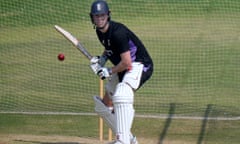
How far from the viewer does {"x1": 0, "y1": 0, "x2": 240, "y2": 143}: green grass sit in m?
9.66

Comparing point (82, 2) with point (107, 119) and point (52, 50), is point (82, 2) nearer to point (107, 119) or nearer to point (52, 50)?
point (52, 50)

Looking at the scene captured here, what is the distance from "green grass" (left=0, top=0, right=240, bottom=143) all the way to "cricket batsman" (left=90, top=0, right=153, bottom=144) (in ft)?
5.20

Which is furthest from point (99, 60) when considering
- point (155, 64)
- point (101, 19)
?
point (155, 64)

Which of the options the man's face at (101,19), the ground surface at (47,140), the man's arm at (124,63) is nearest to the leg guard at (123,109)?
the man's arm at (124,63)

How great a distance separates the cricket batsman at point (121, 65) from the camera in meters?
7.26

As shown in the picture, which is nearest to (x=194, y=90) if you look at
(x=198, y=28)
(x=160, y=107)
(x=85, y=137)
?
(x=160, y=107)

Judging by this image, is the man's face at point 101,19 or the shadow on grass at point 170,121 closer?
the man's face at point 101,19

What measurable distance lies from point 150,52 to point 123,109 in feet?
26.6

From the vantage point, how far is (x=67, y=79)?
1289cm

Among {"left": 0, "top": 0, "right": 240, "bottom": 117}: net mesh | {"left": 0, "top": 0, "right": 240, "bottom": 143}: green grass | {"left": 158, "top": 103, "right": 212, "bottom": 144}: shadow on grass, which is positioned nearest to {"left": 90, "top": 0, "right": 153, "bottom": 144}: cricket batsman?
{"left": 158, "top": 103, "right": 212, "bottom": 144}: shadow on grass

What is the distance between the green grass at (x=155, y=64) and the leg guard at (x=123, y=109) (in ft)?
5.30

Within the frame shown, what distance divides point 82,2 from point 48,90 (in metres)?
7.31

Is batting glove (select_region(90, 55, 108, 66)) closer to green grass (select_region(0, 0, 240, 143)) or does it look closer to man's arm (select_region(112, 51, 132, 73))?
man's arm (select_region(112, 51, 132, 73))

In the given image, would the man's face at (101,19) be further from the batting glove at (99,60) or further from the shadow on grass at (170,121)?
the shadow on grass at (170,121)
